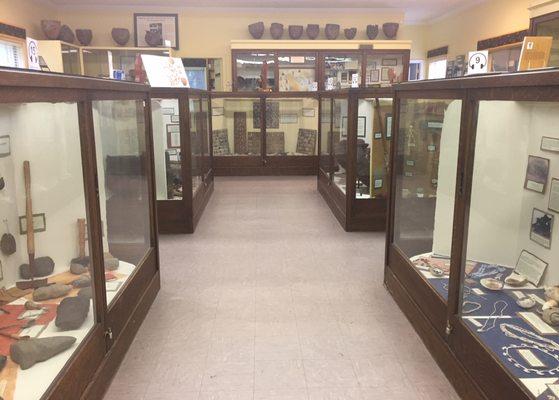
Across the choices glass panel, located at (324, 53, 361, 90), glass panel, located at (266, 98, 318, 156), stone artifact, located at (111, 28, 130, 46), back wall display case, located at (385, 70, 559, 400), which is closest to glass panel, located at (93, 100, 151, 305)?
back wall display case, located at (385, 70, 559, 400)

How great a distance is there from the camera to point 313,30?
961 centimetres

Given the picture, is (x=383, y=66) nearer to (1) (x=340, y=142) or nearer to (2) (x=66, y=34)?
(1) (x=340, y=142)

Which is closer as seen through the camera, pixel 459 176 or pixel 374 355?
pixel 459 176

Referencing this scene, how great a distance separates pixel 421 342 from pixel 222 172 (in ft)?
18.4

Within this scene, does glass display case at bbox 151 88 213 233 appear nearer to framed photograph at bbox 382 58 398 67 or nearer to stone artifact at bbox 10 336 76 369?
stone artifact at bbox 10 336 76 369

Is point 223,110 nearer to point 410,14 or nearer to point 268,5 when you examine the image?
point 268,5

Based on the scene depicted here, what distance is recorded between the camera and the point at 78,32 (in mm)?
9312

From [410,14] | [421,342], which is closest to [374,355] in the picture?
[421,342]

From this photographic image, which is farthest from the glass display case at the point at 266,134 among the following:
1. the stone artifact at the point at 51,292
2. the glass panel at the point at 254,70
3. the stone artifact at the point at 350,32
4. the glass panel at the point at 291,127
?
the stone artifact at the point at 51,292

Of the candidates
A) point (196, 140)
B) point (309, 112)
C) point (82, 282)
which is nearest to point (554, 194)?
point (82, 282)

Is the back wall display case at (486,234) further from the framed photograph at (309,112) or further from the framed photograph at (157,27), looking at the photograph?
the framed photograph at (157,27)

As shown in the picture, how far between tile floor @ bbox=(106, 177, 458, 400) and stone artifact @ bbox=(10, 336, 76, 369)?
352mm

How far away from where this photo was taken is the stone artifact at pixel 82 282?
215 centimetres

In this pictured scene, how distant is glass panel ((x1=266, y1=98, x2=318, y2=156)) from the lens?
7.65 meters
